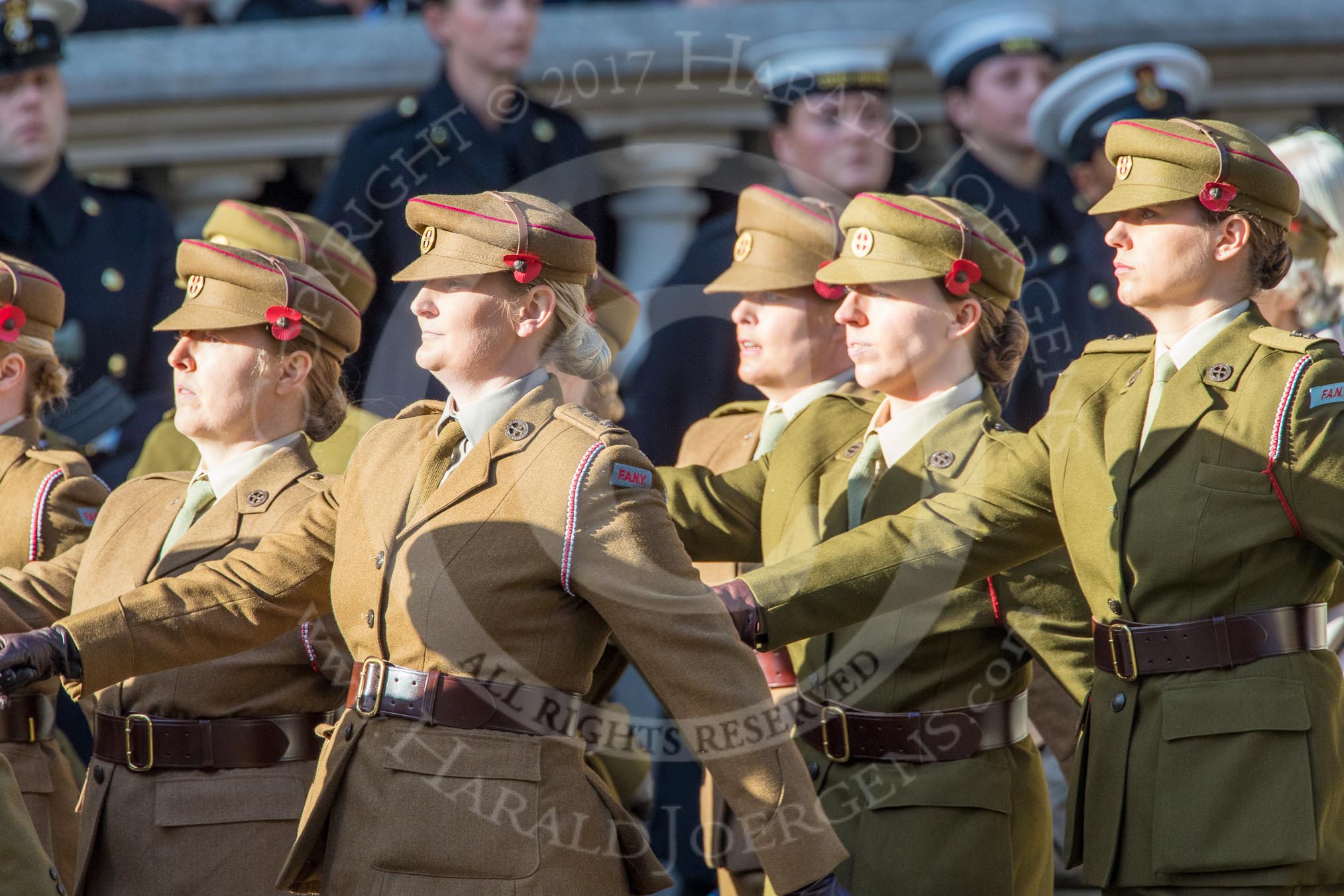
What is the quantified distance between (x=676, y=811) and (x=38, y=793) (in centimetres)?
202

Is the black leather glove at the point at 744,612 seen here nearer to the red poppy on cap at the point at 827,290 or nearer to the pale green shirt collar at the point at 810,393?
the pale green shirt collar at the point at 810,393

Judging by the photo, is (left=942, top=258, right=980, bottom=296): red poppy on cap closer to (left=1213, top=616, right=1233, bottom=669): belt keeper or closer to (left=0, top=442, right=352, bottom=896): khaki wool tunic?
(left=1213, top=616, right=1233, bottom=669): belt keeper

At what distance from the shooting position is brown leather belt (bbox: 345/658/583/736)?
2.94m

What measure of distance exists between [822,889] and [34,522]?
6.83ft

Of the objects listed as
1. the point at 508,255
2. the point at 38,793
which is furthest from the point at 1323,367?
the point at 38,793

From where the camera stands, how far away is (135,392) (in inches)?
249

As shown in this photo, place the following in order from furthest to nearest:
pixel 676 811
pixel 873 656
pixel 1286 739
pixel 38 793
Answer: pixel 676 811
pixel 38 793
pixel 873 656
pixel 1286 739

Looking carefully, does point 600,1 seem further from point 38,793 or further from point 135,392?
point 38,793

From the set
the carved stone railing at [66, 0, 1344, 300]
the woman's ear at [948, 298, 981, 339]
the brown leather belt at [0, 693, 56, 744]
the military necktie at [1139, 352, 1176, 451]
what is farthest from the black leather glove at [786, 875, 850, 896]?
the carved stone railing at [66, 0, 1344, 300]

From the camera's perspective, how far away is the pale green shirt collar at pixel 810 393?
4746 mm

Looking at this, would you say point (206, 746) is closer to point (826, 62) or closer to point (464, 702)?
point (464, 702)

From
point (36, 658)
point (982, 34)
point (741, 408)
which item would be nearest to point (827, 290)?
point (741, 408)

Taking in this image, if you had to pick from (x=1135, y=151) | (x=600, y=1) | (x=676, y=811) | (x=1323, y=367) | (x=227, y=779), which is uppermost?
(x=600, y=1)

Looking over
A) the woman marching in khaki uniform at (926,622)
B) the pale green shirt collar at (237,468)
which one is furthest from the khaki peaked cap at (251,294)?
the woman marching in khaki uniform at (926,622)
